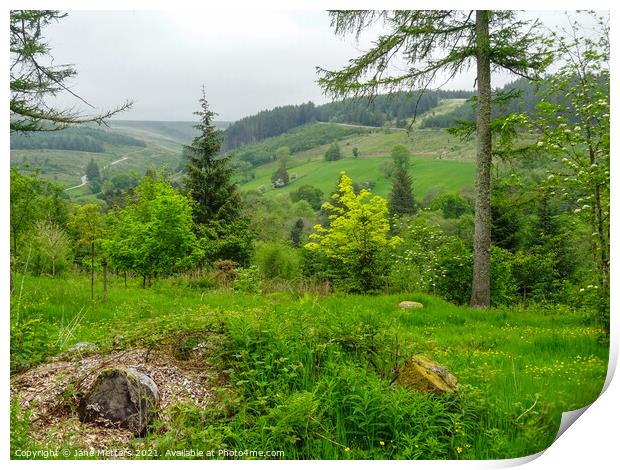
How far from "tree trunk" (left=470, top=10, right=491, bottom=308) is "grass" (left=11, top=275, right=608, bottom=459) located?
8.80 ft

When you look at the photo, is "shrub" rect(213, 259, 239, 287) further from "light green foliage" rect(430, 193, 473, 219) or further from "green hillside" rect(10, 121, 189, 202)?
"light green foliage" rect(430, 193, 473, 219)

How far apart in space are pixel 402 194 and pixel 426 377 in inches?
131

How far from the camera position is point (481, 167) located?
7.67 meters

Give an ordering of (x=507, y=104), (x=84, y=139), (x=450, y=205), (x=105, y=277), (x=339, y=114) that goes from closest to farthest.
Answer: (x=105, y=277)
(x=84, y=139)
(x=339, y=114)
(x=507, y=104)
(x=450, y=205)

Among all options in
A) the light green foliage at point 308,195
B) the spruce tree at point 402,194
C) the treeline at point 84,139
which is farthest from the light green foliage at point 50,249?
the spruce tree at point 402,194

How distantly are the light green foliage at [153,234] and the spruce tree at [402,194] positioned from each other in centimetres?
271

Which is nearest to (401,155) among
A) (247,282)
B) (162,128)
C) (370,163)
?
(370,163)

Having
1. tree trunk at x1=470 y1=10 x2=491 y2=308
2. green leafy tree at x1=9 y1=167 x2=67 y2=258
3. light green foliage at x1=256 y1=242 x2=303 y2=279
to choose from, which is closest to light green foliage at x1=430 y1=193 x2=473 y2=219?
tree trunk at x1=470 y1=10 x2=491 y2=308

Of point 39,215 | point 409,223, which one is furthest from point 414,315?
point 39,215

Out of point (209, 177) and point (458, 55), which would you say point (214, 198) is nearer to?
point (209, 177)

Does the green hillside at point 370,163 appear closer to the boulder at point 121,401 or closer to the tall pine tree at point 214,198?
the tall pine tree at point 214,198

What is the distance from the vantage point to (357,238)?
795cm

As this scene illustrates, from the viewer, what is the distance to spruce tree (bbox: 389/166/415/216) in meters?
6.56

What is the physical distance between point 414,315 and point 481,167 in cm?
250
